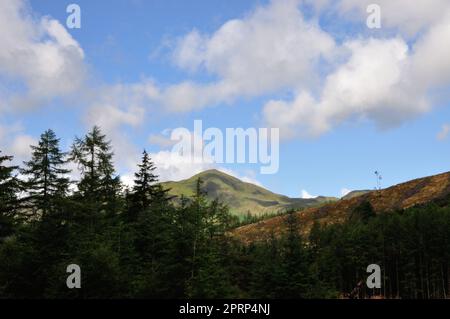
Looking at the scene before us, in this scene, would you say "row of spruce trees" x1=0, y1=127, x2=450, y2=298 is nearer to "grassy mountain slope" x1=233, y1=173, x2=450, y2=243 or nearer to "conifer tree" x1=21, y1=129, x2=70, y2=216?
"conifer tree" x1=21, y1=129, x2=70, y2=216

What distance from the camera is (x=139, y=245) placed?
43094 mm

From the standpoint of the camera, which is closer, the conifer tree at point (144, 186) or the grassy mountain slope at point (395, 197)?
the conifer tree at point (144, 186)

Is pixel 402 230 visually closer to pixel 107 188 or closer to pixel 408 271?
pixel 408 271

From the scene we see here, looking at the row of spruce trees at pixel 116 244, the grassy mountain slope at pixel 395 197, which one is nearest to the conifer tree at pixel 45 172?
the row of spruce trees at pixel 116 244

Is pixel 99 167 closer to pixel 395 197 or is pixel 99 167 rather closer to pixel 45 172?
pixel 45 172

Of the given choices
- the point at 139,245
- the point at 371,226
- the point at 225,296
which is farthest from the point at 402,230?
the point at 225,296

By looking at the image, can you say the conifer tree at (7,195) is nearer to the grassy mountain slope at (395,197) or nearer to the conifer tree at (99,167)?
the conifer tree at (99,167)

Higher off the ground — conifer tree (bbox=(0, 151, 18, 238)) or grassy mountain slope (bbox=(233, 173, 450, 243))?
grassy mountain slope (bbox=(233, 173, 450, 243))

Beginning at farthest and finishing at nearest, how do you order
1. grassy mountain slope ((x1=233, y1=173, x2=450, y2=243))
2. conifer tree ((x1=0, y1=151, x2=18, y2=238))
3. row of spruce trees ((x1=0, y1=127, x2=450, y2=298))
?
grassy mountain slope ((x1=233, y1=173, x2=450, y2=243)), conifer tree ((x1=0, y1=151, x2=18, y2=238)), row of spruce trees ((x1=0, y1=127, x2=450, y2=298))

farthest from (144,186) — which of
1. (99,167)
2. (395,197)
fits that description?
(395,197)

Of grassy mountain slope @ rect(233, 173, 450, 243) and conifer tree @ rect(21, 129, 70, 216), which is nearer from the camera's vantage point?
conifer tree @ rect(21, 129, 70, 216)

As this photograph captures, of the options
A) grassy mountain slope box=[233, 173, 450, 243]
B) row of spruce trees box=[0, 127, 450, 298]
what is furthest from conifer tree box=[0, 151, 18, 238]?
grassy mountain slope box=[233, 173, 450, 243]

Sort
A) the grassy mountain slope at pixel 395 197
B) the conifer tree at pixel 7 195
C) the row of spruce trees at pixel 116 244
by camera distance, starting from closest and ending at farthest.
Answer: the row of spruce trees at pixel 116 244
the conifer tree at pixel 7 195
the grassy mountain slope at pixel 395 197
